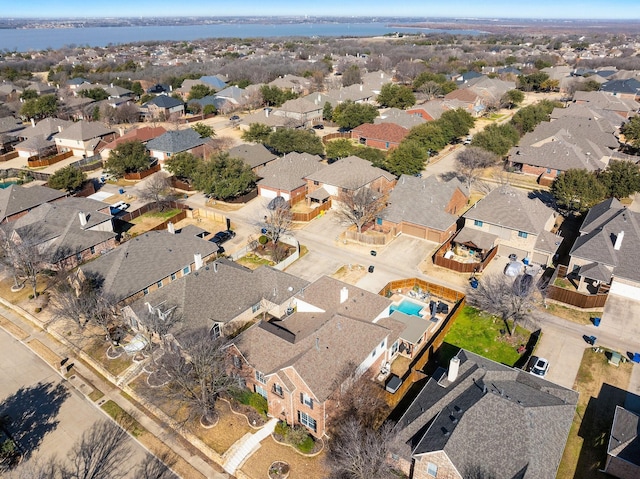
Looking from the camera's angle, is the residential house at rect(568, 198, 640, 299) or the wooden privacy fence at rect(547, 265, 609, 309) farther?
the residential house at rect(568, 198, 640, 299)

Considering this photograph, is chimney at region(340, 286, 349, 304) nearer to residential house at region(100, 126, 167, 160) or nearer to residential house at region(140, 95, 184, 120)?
residential house at region(100, 126, 167, 160)

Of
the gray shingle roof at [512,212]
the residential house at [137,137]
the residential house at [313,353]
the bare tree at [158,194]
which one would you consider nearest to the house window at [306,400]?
the residential house at [313,353]

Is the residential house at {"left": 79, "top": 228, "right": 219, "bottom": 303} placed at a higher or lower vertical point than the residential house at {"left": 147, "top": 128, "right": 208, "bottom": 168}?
higher

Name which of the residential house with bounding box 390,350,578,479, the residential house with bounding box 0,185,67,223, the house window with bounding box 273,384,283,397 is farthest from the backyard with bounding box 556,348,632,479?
the residential house with bounding box 0,185,67,223

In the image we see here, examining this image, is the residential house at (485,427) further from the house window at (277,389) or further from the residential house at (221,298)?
the residential house at (221,298)

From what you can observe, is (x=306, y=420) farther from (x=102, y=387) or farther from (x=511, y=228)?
(x=511, y=228)

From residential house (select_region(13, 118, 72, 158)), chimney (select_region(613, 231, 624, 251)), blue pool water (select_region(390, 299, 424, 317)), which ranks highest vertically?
chimney (select_region(613, 231, 624, 251))

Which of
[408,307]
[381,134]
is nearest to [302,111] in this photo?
[381,134]
